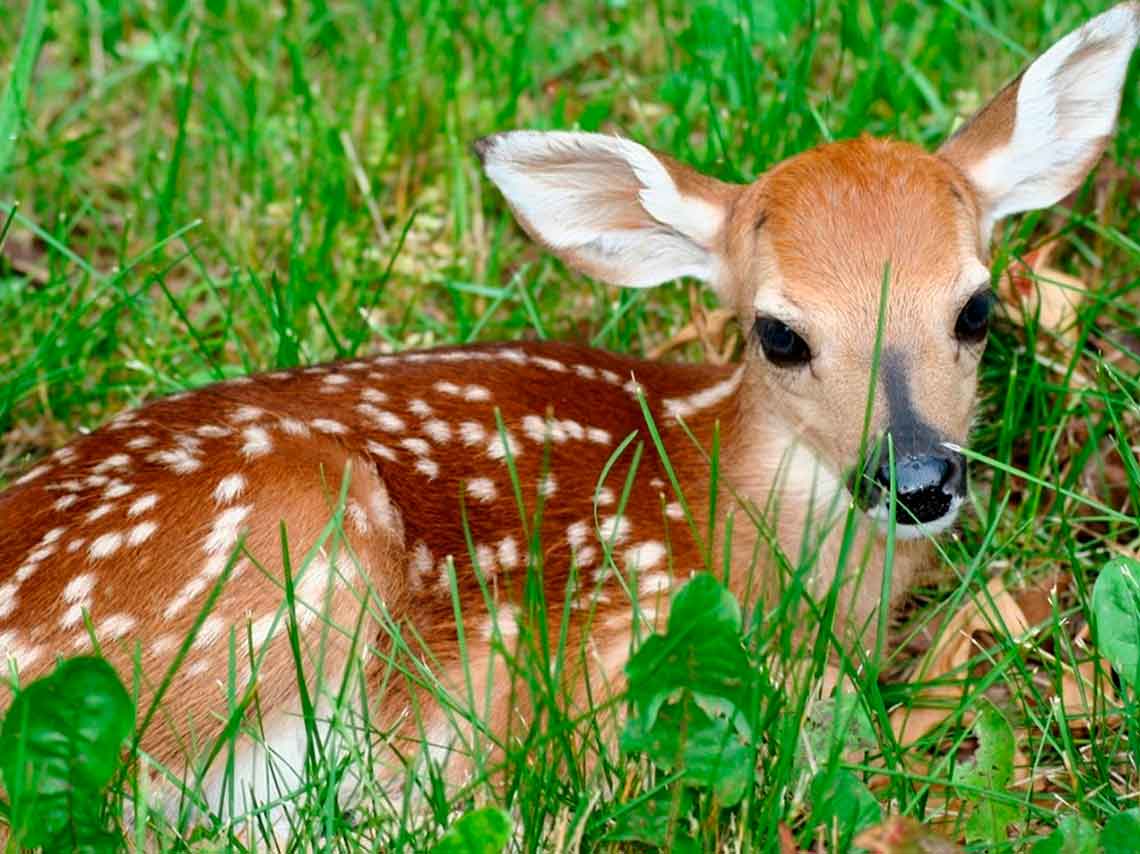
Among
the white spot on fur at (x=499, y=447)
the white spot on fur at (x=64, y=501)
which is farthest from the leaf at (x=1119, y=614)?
the white spot on fur at (x=64, y=501)

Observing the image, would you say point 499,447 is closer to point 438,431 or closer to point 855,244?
point 438,431

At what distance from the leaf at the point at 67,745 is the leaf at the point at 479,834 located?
456mm

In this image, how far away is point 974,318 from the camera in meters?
3.29

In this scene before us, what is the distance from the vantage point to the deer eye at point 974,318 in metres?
3.27

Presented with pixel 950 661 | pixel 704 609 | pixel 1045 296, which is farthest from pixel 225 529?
pixel 1045 296

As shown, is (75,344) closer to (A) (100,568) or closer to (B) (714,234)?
(A) (100,568)

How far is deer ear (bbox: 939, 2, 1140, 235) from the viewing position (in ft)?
11.4

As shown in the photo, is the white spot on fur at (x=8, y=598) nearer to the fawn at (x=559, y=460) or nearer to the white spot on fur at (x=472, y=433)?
the fawn at (x=559, y=460)

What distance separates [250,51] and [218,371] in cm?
153

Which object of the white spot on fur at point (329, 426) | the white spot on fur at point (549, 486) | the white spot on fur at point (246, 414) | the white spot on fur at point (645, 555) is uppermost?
the white spot on fur at point (246, 414)

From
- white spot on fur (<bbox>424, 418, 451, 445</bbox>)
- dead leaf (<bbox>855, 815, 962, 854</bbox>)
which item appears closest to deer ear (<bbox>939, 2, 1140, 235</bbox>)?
white spot on fur (<bbox>424, 418, 451, 445</bbox>)

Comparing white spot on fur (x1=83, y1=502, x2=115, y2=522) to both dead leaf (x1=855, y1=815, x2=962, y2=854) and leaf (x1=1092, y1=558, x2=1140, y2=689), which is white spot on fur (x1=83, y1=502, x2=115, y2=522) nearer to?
dead leaf (x1=855, y1=815, x2=962, y2=854)

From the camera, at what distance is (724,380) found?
12.4ft

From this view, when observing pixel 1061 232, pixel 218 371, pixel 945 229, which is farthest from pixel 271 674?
pixel 1061 232
